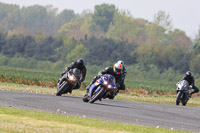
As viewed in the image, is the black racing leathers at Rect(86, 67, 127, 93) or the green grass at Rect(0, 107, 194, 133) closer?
the green grass at Rect(0, 107, 194, 133)

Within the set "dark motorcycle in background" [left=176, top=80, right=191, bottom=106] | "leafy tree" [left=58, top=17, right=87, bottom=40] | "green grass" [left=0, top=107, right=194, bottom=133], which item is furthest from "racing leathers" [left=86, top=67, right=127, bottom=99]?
"leafy tree" [left=58, top=17, right=87, bottom=40]

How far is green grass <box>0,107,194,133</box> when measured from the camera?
46.0 ft

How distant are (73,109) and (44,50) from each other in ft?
314

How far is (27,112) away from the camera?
1720 cm

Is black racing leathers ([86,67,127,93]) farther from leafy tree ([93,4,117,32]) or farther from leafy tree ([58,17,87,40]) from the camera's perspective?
leafy tree ([93,4,117,32])

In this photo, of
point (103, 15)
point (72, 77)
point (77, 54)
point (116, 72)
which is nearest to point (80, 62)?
point (72, 77)

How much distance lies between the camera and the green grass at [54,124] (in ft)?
46.0

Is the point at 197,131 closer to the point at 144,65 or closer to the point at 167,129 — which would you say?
the point at 167,129

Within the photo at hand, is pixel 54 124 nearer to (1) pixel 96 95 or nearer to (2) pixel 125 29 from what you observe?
(1) pixel 96 95

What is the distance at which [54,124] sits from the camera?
15031 mm

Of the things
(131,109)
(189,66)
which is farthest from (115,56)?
(131,109)

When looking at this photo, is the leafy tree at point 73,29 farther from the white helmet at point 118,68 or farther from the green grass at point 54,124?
the green grass at point 54,124

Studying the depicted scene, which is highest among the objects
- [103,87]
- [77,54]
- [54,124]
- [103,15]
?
[103,15]

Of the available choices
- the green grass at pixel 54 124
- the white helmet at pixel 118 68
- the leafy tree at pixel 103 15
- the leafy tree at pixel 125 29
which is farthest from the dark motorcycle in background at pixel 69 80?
the leafy tree at pixel 103 15
